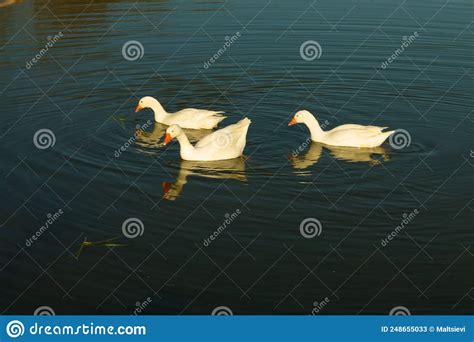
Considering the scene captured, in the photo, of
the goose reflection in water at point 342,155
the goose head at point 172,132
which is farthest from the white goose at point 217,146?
the goose reflection in water at point 342,155

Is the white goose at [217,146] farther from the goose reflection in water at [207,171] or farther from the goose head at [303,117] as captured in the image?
the goose head at [303,117]

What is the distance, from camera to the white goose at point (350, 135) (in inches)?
727

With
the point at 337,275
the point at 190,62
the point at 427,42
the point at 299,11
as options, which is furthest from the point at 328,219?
the point at 299,11

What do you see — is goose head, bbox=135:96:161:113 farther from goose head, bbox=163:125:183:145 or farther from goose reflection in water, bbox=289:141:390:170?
goose reflection in water, bbox=289:141:390:170

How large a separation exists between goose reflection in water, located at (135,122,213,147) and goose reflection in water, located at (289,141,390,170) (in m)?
2.45

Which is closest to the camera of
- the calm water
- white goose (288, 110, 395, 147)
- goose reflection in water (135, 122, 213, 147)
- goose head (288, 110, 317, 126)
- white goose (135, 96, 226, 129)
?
the calm water

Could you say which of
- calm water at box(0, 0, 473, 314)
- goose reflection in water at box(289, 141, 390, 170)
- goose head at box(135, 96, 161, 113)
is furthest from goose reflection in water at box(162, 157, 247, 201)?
goose head at box(135, 96, 161, 113)

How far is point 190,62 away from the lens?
2467 cm

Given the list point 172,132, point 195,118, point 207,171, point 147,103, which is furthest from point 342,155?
point 147,103

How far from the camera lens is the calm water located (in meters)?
Result: 13.2

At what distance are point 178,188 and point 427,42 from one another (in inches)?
459

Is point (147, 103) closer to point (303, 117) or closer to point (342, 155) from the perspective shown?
point (303, 117)

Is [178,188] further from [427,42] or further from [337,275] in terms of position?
[427,42]

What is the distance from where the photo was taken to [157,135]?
66.1 ft
